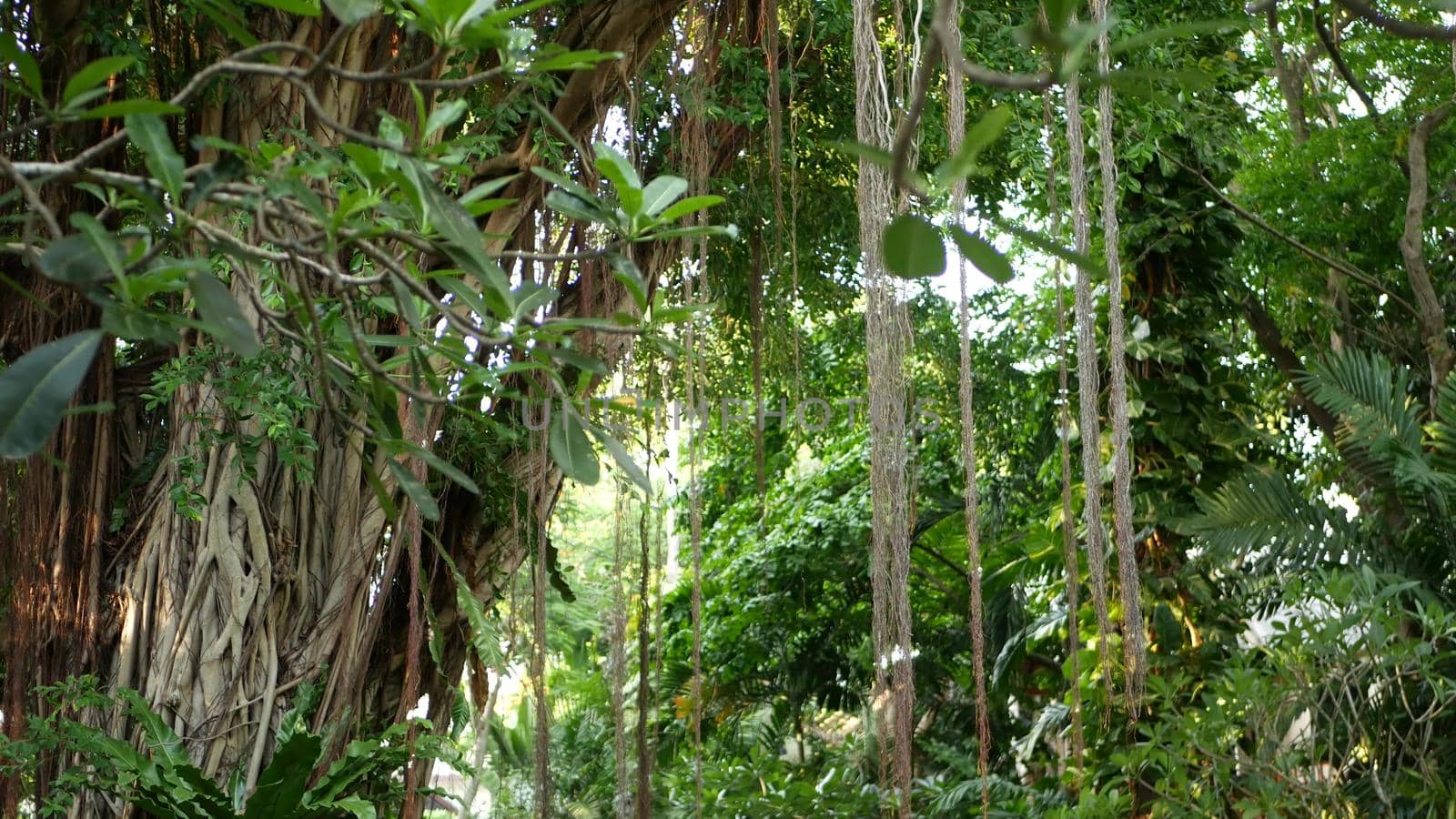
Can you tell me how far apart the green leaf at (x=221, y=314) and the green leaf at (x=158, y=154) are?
0.11m

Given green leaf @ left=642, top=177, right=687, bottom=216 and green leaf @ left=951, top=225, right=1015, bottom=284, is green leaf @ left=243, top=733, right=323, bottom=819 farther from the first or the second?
green leaf @ left=951, top=225, right=1015, bottom=284

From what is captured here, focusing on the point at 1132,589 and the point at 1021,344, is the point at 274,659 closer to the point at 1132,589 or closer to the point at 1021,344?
the point at 1132,589

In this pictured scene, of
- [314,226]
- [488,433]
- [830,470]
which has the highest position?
[830,470]

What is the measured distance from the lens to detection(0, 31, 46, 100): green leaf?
82 cm

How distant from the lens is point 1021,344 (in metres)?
5.27

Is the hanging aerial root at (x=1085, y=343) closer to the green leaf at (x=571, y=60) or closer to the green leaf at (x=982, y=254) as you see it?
the green leaf at (x=571, y=60)

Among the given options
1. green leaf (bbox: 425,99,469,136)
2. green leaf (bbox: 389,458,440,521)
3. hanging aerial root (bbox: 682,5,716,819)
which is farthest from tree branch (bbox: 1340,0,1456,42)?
hanging aerial root (bbox: 682,5,716,819)

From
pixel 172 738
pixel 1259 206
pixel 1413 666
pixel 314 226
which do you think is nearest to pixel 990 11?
pixel 1259 206

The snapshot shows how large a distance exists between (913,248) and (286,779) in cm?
196

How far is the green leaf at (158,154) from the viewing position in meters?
0.79

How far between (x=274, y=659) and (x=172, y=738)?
8.8 inches

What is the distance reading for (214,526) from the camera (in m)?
2.43

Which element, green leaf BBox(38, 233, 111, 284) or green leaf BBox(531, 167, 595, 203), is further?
green leaf BBox(531, 167, 595, 203)

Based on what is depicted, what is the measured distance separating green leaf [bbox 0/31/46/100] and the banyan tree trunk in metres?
1.47
